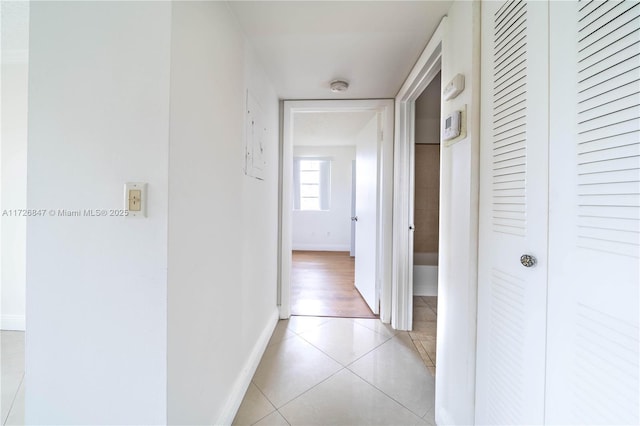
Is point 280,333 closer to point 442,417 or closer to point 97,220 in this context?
point 442,417

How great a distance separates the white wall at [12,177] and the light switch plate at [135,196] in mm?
1739

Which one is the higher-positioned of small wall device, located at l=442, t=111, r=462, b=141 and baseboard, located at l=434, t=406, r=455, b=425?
small wall device, located at l=442, t=111, r=462, b=141

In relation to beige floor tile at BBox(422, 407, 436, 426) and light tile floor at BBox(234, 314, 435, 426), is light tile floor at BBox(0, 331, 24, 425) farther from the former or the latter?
beige floor tile at BBox(422, 407, 436, 426)

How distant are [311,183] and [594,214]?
533cm

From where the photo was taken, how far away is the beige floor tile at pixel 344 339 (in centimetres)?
188

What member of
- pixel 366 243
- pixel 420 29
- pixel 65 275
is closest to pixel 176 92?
pixel 65 275

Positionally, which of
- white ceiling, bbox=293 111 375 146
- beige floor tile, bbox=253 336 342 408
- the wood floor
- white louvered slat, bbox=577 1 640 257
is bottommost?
beige floor tile, bbox=253 336 342 408

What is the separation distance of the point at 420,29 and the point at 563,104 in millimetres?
1050

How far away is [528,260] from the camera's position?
745 mm

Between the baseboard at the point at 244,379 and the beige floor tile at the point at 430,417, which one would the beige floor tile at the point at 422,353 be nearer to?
the beige floor tile at the point at 430,417

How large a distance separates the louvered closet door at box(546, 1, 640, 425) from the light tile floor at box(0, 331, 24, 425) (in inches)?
90.6

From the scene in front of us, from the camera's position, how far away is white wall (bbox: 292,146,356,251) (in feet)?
18.4

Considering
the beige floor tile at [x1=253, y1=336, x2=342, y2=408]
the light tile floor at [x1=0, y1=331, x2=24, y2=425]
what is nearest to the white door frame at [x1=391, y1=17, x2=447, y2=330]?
the beige floor tile at [x1=253, y1=336, x2=342, y2=408]

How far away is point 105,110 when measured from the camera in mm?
793
